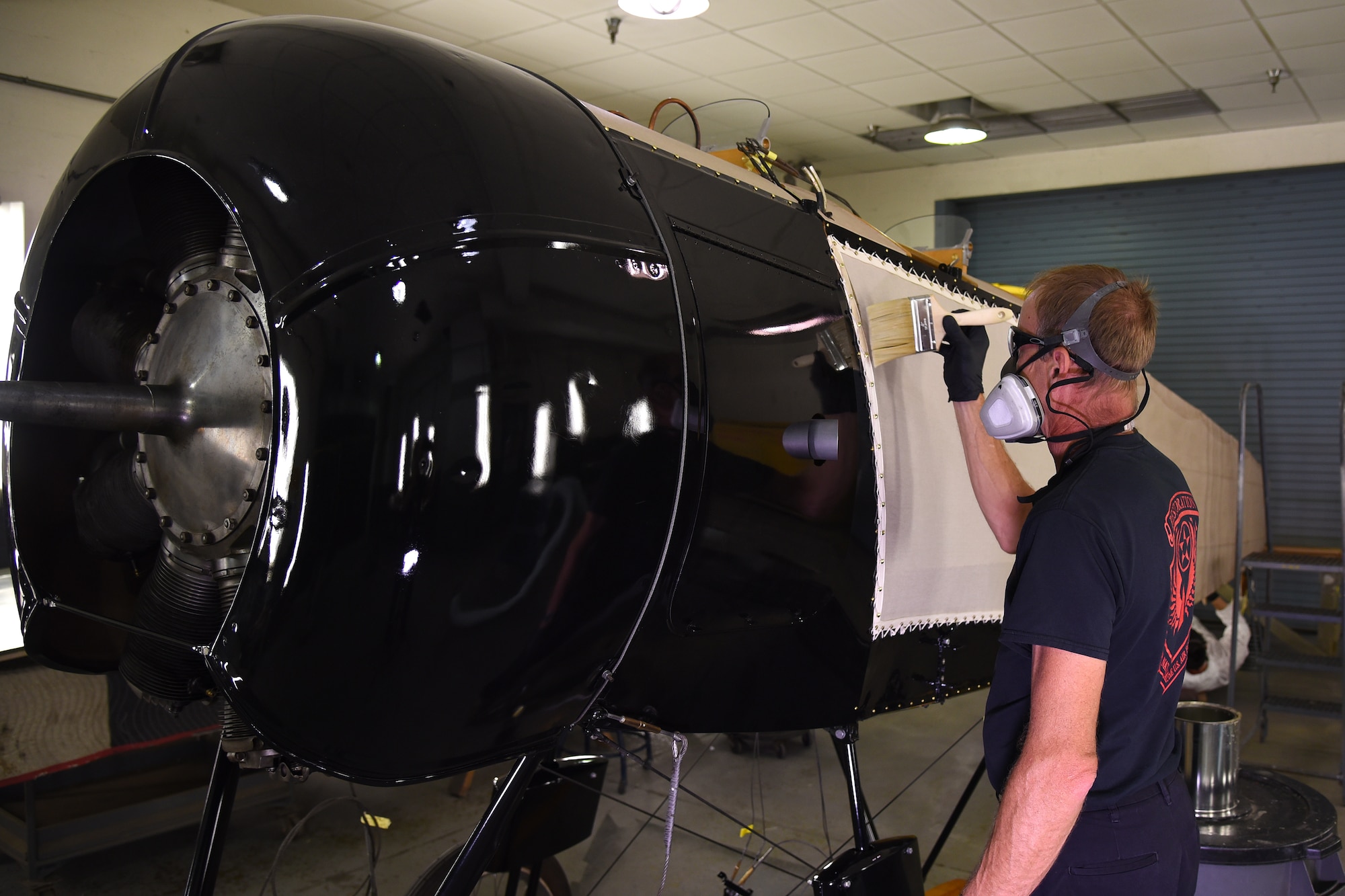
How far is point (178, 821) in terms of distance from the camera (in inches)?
136

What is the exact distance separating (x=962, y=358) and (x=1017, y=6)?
4.53 m

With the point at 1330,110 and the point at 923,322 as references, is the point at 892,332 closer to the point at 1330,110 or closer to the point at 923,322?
the point at 923,322

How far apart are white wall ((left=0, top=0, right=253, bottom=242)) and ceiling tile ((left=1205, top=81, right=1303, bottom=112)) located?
22.6ft

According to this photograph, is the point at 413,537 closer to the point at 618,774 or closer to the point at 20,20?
the point at 618,774

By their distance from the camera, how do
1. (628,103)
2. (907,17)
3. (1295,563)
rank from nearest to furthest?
(1295,563)
(907,17)
(628,103)

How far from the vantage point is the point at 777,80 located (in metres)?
6.82

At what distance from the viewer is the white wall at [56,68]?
4500 mm

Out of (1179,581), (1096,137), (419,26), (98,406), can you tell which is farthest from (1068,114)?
(98,406)

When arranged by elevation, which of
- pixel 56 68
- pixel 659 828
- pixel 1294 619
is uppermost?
pixel 56 68

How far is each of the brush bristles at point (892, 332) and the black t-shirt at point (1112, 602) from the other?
317 mm

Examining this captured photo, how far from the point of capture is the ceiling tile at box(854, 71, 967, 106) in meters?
6.69


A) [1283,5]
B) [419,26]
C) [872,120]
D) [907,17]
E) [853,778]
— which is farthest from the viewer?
[872,120]

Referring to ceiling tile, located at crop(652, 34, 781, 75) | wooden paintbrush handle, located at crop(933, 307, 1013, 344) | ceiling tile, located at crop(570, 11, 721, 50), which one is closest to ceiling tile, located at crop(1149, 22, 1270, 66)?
ceiling tile, located at crop(652, 34, 781, 75)

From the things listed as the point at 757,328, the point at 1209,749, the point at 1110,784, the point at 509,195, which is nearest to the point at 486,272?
the point at 509,195
